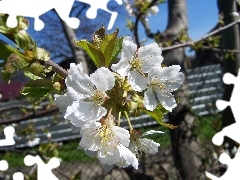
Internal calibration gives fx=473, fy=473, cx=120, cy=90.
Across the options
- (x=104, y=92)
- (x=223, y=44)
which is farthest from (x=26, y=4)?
(x=223, y=44)

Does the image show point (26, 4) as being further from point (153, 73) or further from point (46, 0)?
point (153, 73)

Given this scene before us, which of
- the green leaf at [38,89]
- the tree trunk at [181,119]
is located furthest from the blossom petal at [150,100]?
the tree trunk at [181,119]

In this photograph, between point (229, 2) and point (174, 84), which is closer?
point (174, 84)

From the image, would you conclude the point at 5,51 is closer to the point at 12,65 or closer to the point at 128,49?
the point at 12,65

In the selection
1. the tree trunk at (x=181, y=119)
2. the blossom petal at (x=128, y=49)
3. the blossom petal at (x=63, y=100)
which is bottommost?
the tree trunk at (x=181, y=119)

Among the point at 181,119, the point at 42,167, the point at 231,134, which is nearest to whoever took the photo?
the point at 42,167

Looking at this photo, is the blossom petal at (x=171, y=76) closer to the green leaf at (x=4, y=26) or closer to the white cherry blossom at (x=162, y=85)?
the white cherry blossom at (x=162, y=85)

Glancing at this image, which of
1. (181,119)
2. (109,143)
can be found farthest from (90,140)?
(181,119)
